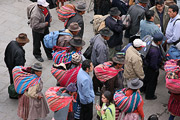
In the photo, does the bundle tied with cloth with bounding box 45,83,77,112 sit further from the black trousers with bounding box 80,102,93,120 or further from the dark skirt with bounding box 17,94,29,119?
the dark skirt with bounding box 17,94,29,119

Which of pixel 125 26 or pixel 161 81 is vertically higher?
pixel 125 26

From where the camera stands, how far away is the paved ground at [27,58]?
7.22 metres

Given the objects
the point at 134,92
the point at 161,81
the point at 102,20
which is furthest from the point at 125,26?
the point at 134,92

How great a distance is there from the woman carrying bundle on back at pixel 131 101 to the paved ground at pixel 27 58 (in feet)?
4.67

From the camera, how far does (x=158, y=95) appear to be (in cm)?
778

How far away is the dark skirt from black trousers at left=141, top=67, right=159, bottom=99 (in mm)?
2941

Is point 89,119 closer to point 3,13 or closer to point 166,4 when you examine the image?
point 166,4

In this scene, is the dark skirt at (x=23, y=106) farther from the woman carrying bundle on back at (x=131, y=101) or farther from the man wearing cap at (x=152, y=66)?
the man wearing cap at (x=152, y=66)

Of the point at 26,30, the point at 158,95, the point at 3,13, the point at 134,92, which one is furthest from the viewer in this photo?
the point at 3,13

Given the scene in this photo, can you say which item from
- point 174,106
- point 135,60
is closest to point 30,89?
point 135,60

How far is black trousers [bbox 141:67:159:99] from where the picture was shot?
7258mm

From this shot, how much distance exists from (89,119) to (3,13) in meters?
6.32

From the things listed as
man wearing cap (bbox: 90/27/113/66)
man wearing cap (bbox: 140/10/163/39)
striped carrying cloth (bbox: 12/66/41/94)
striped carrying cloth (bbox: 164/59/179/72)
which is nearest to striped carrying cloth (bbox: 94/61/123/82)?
man wearing cap (bbox: 90/27/113/66)

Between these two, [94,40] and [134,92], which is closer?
[134,92]
